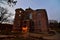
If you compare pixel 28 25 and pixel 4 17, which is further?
pixel 28 25

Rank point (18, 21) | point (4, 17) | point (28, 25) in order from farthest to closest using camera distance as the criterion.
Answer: point (18, 21) → point (28, 25) → point (4, 17)

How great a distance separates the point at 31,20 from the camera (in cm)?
3812

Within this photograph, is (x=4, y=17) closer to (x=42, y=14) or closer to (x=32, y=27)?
(x=32, y=27)

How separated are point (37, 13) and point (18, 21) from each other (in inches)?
285

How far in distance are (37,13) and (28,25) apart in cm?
548

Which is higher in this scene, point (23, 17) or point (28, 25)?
point (23, 17)

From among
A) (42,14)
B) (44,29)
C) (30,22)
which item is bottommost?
(44,29)

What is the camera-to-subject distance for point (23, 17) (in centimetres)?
3959

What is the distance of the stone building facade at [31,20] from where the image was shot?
121 ft

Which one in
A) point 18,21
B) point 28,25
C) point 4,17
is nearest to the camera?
point 4,17

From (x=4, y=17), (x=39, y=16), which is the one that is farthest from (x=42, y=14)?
(x=4, y=17)

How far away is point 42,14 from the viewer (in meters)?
37.4

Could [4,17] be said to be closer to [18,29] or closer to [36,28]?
[18,29]

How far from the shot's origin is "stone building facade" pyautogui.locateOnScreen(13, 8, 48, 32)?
121 ft
